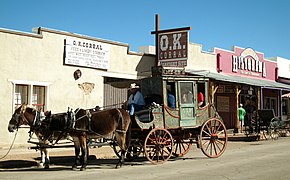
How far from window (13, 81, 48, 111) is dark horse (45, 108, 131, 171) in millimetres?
5158

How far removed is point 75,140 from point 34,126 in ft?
3.75

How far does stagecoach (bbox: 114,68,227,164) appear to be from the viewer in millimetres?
11445

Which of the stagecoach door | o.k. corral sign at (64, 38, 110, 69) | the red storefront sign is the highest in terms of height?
the red storefront sign

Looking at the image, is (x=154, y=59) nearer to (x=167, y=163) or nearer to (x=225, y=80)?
(x=225, y=80)

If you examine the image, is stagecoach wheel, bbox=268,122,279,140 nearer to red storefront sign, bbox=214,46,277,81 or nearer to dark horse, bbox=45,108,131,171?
red storefront sign, bbox=214,46,277,81

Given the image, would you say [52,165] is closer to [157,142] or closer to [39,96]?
[157,142]

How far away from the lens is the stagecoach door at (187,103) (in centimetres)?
1203

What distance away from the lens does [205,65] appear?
24578mm

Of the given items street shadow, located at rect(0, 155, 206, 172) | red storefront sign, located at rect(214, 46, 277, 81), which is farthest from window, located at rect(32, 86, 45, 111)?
red storefront sign, located at rect(214, 46, 277, 81)

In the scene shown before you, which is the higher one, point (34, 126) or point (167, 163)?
point (34, 126)

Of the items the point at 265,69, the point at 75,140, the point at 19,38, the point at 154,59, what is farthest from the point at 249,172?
the point at 265,69

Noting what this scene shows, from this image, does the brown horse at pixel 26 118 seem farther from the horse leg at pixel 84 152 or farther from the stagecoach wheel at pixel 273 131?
the stagecoach wheel at pixel 273 131

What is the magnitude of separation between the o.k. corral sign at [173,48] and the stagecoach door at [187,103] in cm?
771

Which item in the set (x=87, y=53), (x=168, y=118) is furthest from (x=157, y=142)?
(x=87, y=53)
